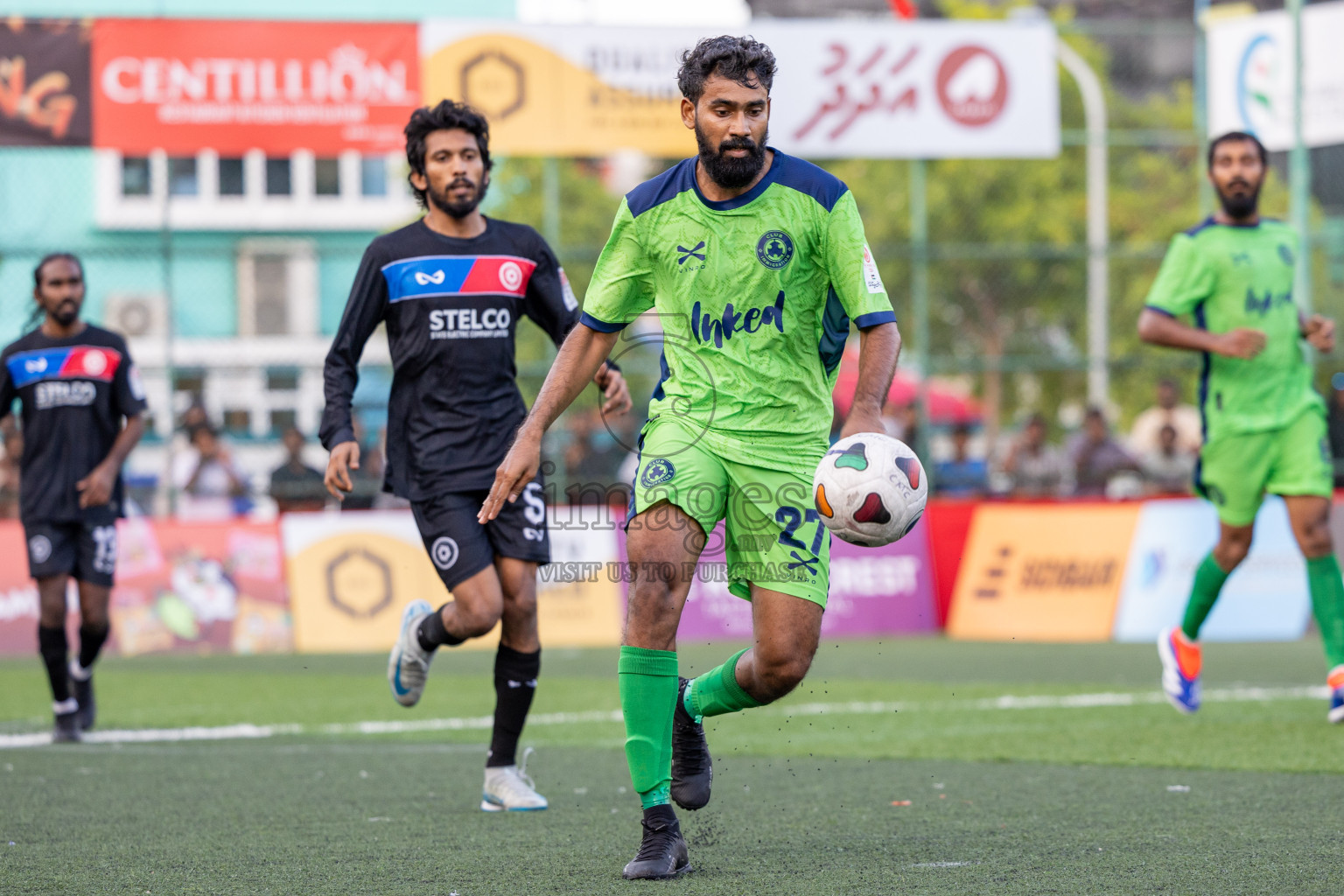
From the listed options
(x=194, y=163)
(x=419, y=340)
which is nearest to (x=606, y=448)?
(x=419, y=340)

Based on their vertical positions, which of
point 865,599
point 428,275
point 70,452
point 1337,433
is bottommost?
point 865,599

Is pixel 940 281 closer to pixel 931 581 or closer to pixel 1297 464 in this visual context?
pixel 931 581

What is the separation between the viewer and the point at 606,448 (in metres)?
15.3

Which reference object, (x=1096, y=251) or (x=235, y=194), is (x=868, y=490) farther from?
(x=235, y=194)

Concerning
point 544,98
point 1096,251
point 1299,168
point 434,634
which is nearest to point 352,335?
point 434,634

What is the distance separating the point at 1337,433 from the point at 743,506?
39.9 ft

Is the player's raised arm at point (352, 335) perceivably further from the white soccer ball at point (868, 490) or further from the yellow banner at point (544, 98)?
the yellow banner at point (544, 98)

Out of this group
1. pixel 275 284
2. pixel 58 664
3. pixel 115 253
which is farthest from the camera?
pixel 275 284

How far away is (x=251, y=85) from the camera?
14281mm

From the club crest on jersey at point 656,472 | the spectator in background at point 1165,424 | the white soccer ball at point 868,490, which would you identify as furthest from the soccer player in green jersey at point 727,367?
the spectator in background at point 1165,424

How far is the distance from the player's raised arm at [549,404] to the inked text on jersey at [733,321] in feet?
0.90

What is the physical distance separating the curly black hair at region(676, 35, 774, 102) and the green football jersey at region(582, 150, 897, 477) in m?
0.27

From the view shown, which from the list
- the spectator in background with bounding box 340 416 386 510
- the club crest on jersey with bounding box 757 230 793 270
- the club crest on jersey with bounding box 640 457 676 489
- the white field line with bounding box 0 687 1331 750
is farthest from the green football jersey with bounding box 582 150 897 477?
the spectator in background with bounding box 340 416 386 510

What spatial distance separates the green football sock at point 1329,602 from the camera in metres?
7.95
